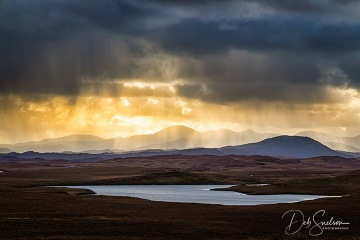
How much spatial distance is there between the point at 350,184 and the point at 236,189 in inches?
1166

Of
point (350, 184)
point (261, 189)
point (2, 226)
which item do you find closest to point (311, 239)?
point (2, 226)

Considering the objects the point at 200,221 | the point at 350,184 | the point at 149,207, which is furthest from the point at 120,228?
the point at 350,184

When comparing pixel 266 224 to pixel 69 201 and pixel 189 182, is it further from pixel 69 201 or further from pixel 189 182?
pixel 189 182

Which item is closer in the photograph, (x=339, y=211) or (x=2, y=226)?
(x=2, y=226)

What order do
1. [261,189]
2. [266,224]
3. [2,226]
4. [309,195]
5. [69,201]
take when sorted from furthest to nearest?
[261,189] < [309,195] < [69,201] < [266,224] < [2,226]

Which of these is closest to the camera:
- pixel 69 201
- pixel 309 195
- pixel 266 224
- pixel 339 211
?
pixel 266 224

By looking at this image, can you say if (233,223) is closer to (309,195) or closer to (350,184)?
(309,195)

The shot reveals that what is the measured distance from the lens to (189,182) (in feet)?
546

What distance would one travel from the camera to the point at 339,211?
71750 millimetres

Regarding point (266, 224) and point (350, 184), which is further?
point (350, 184)

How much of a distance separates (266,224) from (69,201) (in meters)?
40.5

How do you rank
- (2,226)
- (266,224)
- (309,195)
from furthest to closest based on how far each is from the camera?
(309,195) → (266,224) → (2,226)

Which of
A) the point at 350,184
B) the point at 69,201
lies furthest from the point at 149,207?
the point at 350,184

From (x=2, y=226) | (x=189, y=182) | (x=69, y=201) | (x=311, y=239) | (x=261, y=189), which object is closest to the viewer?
(x=311, y=239)
